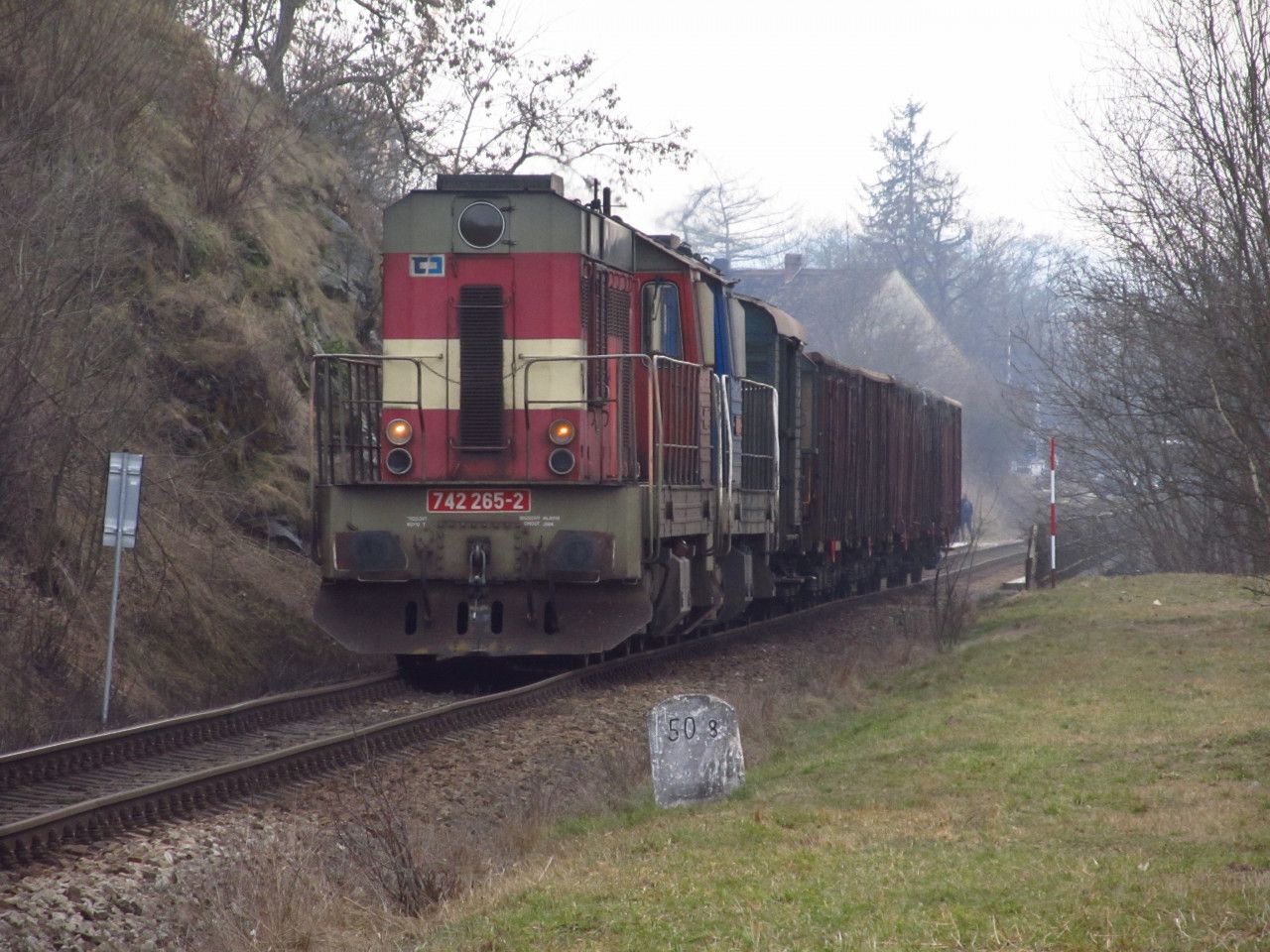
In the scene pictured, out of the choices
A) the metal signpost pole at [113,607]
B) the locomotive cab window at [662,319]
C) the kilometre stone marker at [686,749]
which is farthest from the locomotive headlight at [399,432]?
the kilometre stone marker at [686,749]

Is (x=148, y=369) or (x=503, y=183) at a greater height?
(x=503, y=183)

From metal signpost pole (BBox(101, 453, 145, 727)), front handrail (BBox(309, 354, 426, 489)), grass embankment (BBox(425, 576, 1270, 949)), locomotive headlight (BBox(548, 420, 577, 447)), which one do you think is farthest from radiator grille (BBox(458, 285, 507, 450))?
grass embankment (BBox(425, 576, 1270, 949))

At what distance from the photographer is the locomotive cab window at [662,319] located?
13.0 metres

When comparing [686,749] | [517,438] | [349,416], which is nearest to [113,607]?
[349,416]

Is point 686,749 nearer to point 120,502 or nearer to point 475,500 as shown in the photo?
point 475,500

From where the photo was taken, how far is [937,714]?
1032 cm

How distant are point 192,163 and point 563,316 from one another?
32.4 feet

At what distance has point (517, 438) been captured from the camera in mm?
11938

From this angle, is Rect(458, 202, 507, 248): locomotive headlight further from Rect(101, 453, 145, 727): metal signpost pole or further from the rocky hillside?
the rocky hillside

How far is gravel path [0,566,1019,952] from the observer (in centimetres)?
593

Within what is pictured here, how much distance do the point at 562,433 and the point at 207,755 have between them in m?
3.93

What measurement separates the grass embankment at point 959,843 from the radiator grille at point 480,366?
11.8ft

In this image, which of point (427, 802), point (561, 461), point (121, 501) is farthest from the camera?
point (561, 461)

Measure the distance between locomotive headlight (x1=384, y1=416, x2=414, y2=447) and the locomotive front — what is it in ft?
0.05
